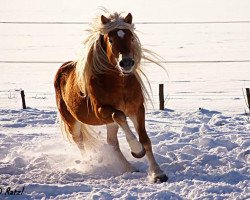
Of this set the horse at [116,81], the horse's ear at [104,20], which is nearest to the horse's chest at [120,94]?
the horse at [116,81]

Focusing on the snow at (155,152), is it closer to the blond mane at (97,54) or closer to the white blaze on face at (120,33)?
the blond mane at (97,54)

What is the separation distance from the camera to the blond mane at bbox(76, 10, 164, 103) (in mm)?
4957

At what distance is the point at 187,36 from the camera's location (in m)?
35.0

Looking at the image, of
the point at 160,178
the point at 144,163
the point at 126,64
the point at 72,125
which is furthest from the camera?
the point at 72,125

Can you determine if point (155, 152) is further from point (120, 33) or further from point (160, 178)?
point (120, 33)

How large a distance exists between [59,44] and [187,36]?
9.69 meters

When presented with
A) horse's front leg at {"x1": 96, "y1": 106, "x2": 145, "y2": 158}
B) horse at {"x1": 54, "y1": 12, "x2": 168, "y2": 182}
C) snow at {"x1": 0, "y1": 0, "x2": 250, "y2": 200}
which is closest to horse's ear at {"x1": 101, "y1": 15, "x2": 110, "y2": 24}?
horse at {"x1": 54, "y1": 12, "x2": 168, "y2": 182}

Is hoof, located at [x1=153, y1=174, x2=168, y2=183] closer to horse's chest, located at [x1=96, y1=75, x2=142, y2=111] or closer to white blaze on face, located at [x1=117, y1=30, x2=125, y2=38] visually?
horse's chest, located at [x1=96, y1=75, x2=142, y2=111]

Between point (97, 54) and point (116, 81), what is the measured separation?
43 centimetres

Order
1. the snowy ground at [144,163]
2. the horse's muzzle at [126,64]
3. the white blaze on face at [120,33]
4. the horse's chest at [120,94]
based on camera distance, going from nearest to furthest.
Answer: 1. the snowy ground at [144,163]
2. the horse's muzzle at [126,64]
3. the white blaze on face at [120,33]
4. the horse's chest at [120,94]

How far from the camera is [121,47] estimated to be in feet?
15.4

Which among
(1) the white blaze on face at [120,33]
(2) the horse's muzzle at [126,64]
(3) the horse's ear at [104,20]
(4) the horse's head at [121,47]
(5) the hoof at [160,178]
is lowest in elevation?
(5) the hoof at [160,178]

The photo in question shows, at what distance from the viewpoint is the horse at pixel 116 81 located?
4.74 m

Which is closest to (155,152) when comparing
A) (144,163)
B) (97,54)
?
(144,163)
